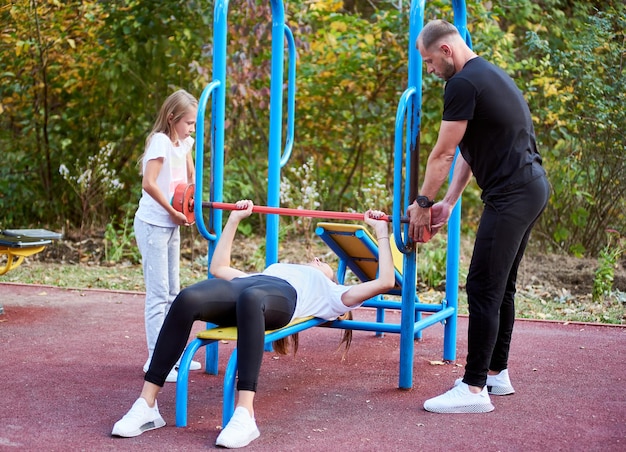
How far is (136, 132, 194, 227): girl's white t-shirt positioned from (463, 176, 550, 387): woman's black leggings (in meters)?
1.55

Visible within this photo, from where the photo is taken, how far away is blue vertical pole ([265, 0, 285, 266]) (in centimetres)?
454

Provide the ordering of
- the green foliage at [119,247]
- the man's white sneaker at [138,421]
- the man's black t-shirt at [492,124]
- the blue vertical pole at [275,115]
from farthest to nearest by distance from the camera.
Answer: the green foliage at [119,247]
the blue vertical pole at [275,115]
the man's black t-shirt at [492,124]
the man's white sneaker at [138,421]

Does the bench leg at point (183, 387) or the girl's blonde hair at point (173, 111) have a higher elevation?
the girl's blonde hair at point (173, 111)

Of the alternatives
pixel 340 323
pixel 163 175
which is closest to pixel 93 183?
pixel 163 175

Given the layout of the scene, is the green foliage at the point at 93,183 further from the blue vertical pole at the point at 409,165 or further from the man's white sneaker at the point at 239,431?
the man's white sneaker at the point at 239,431

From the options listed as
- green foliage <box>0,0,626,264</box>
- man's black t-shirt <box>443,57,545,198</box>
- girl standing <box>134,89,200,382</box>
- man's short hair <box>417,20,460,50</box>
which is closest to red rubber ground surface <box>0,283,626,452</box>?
girl standing <box>134,89,200,382</box>

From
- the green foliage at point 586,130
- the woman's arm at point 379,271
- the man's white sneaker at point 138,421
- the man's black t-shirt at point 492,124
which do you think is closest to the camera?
the man's white sneaker at point 138,421

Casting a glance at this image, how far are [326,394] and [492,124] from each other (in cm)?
146

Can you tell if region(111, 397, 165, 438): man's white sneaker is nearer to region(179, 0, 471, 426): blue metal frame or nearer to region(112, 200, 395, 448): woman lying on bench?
region(112, 200, 395, 448): woman lying on bench

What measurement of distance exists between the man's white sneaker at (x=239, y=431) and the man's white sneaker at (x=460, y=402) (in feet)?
2.80

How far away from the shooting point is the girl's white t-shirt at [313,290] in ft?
12.5

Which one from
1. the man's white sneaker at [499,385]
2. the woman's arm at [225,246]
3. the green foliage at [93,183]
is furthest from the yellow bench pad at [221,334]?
the green foliage at [93,183]

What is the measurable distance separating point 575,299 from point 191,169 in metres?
3.60

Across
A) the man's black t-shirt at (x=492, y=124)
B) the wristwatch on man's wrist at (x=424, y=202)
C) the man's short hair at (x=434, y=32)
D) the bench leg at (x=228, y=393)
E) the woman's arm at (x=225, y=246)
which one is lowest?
the bench leg at (x=228, y=393)
